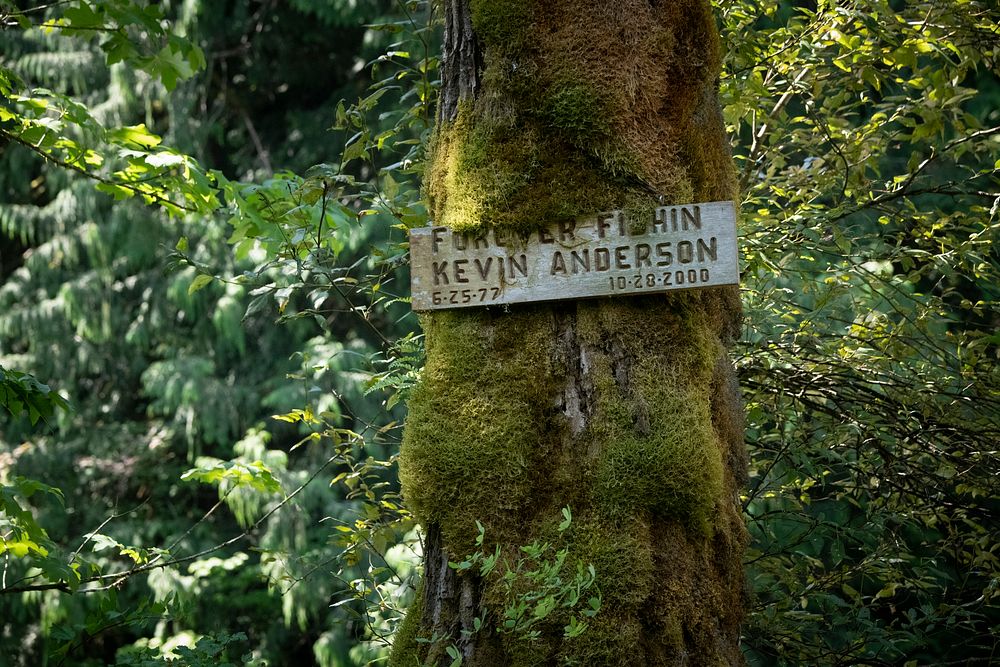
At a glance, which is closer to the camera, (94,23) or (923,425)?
(94,23)

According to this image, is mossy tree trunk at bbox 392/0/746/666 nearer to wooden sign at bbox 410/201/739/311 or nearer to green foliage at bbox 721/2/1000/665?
wooden sign at bbox 410/201/739/311

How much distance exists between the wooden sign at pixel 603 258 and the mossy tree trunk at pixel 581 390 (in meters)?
0.04

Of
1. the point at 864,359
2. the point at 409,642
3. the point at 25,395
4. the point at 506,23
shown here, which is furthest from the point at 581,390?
the point at 864,359

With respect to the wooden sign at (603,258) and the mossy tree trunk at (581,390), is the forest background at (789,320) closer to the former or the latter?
the mossy tree trunk at (581,390)

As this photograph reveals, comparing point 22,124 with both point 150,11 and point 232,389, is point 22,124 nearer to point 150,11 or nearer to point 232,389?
point 150,11

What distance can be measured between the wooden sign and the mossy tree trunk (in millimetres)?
39

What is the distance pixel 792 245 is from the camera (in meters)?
3.18

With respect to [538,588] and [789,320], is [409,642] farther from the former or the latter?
[789,320]

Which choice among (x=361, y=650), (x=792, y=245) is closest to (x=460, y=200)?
(x=792, y=245)

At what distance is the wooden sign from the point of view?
220cm

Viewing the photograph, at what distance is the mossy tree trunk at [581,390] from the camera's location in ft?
7.04

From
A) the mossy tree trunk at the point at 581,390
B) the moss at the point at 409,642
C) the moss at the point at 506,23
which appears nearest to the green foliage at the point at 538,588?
the mossy tree trunk at the point at 581,390

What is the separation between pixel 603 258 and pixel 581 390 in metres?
0.30

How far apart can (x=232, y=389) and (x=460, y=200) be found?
275 inches
